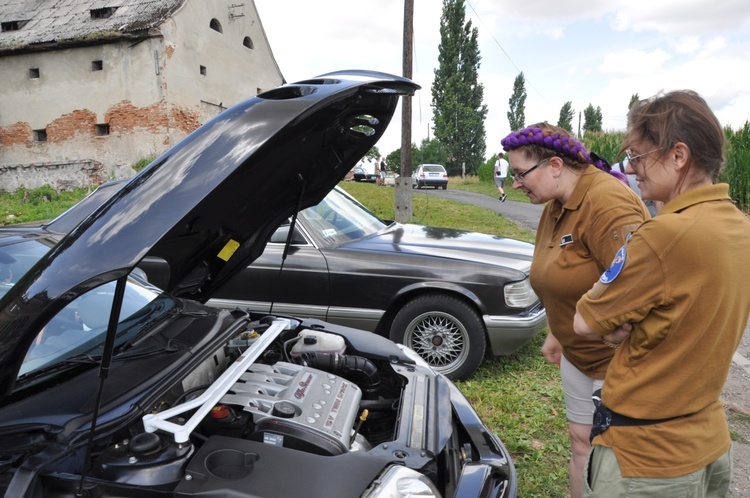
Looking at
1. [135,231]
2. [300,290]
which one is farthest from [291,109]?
[300,290]

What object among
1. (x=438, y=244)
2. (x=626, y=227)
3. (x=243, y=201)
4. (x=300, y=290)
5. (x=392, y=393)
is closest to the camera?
(x=626, y=227)

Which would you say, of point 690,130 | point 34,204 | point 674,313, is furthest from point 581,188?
point 34,204

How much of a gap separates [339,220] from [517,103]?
49.2 metres

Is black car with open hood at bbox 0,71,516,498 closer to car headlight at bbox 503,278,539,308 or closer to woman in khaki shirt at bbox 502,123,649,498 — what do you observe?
woman in khaki shirt at bbox 502,123,649,498

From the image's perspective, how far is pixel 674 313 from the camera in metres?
1.38

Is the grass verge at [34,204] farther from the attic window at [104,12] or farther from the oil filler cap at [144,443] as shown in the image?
the oil filler cap at [144,443]

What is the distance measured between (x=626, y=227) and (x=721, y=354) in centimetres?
66

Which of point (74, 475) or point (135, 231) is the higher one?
point (135, 231)

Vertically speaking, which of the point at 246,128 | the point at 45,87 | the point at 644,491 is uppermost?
the point at 45,87

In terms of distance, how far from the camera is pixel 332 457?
1.66 meters

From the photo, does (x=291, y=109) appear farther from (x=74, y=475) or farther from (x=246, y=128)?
(x=74, y=475)

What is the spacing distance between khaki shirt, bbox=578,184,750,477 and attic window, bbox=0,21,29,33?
983 inches

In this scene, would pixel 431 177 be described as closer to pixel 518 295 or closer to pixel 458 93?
pixel 458 93

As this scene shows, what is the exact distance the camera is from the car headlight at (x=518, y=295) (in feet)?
13.2
